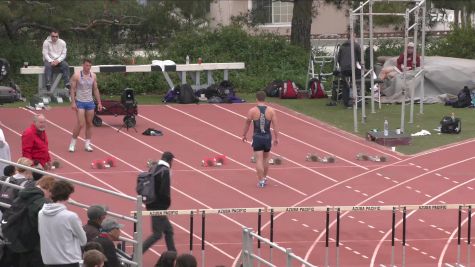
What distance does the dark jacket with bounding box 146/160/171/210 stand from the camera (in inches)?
602

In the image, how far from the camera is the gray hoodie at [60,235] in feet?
37.1

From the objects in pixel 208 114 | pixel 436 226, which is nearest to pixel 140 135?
pixel 208 114

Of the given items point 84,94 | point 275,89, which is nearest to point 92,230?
point 84,94

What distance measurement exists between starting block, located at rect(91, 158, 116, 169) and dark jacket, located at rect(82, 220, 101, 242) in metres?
9.34

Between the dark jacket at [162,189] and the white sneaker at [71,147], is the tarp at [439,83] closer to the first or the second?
the white sneaker at [71,147]

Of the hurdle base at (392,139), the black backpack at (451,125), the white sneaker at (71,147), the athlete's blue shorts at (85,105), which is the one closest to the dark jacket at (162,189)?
the athlete's blue shorts at (85,105)

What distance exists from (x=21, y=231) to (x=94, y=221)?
74 cm

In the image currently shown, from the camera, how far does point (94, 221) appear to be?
12266 mm

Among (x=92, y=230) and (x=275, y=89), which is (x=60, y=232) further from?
(x=275, y=89)

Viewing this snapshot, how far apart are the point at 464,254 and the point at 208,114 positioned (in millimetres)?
11192

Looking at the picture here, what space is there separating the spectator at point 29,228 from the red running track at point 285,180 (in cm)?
382

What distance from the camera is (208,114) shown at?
89.5 feet

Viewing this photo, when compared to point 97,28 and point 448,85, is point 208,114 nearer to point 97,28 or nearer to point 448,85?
→ point 448,85

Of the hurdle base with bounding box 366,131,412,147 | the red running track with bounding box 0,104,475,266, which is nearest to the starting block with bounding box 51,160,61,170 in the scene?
the red running track with bounding box 0,104,475,266
